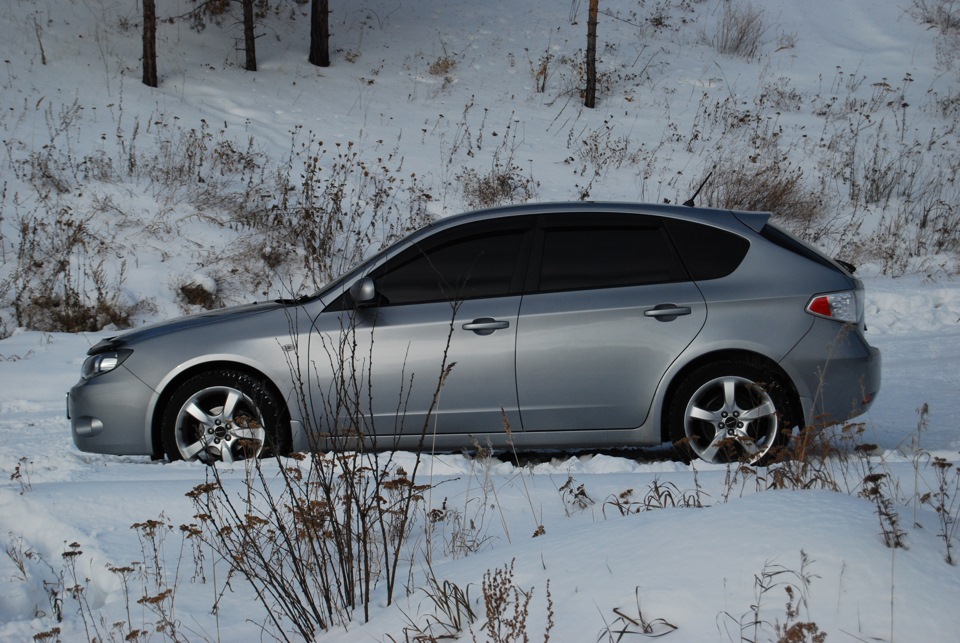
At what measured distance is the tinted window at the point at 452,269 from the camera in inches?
242

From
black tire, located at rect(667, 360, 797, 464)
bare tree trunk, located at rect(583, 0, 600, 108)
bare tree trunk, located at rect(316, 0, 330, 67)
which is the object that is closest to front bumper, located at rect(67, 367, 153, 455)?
black tire, located at rect(667, 360, 797, 464)

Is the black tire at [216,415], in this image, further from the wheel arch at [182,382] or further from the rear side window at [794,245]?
the rear side window at [794,245]

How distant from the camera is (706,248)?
621 centimetres

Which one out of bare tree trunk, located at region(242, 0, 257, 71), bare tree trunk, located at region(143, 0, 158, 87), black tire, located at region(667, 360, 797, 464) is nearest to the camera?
black tire, located at region(667, 360, 797, 464)

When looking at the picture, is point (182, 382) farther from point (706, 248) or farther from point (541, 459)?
point (706, 248)

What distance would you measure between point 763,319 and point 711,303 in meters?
0.34

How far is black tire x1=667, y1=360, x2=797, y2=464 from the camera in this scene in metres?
5.97

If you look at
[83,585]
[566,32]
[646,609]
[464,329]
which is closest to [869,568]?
[646,609]

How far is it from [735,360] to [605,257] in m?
1.04

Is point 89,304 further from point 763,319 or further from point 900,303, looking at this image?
point 900,303

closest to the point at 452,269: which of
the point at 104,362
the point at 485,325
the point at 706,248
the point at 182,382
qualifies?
the point at 485,325

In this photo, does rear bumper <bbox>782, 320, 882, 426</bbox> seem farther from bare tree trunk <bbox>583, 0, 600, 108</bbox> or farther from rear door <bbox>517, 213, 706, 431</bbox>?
bare tree trunk <bbox>583, 0, 600, 108</bbox>

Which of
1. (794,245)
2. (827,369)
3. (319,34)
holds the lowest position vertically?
(827,369)

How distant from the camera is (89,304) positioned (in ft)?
36.8
